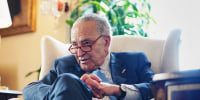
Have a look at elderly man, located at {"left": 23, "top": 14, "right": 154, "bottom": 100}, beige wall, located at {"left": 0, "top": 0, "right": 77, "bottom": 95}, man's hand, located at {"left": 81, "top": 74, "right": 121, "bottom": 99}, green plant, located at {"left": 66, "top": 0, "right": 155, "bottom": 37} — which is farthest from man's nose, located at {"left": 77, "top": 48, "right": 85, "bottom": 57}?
beige wall, located at {"left": 0, "top": 0, "right": 77, "bottom": 95}

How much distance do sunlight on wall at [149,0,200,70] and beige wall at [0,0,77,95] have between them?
3.18ft

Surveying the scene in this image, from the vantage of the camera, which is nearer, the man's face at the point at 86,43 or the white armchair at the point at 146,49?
the man's face at the point at 86,43

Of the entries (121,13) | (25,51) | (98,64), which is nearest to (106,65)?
(98,64)

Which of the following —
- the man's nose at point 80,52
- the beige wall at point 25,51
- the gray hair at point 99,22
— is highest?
the gray hair at point 99,22

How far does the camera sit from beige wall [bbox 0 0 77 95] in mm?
2936

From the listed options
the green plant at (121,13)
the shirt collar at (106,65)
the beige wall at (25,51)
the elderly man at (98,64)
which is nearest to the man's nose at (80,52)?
the elderly man at (98,64)

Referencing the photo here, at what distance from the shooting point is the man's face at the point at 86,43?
140 cm

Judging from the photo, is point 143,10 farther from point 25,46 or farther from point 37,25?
point 25,46

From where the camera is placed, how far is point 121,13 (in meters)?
2.53

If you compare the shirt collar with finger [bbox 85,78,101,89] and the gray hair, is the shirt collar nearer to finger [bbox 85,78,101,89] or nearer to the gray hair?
the gray hair

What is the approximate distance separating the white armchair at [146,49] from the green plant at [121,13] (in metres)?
0.73

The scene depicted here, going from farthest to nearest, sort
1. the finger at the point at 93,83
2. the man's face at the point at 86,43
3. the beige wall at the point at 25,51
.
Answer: the beige wall at the point at 25,51
the man's face at the point at 86,43
the finger at the point at 93,83

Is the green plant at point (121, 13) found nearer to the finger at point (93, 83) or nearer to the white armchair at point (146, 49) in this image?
the white armchair at point (146, 49)

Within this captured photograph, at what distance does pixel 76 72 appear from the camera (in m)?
1.44
